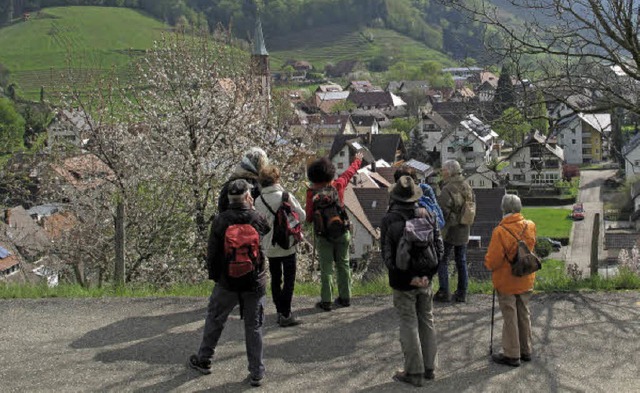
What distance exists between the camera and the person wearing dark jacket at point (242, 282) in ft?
19.2

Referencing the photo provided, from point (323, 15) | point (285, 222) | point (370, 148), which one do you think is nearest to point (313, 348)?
point (285, 222)

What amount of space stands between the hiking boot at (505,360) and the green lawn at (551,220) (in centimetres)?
3945

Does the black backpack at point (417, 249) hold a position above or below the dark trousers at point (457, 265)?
above

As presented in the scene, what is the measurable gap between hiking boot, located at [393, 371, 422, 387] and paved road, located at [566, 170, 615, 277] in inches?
980

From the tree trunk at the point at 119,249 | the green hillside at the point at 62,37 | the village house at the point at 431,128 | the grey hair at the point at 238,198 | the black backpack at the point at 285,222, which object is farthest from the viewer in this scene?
the green hillside at the point at 62,37

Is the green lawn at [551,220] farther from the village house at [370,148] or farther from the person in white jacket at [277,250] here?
the person in white jacket at [277,250]

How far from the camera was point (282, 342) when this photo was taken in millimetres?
6957

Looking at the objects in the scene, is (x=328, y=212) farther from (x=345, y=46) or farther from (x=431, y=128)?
(x=345, y=46)

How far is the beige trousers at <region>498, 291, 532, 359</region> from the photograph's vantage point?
20.2ft

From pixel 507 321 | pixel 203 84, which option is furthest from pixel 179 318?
pixel 203 84

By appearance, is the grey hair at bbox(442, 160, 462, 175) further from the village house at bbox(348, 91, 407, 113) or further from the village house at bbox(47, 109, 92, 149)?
the village house at bbox(348, 91, 407, 113)

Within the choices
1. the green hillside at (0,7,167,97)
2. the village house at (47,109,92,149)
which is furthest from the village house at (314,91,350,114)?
the village house at (47,109,92,149)

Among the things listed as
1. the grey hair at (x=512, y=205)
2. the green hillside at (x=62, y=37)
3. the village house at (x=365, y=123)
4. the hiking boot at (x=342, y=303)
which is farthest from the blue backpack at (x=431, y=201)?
the green hillside at (x=62, y=37)

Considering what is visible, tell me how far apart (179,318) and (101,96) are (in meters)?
7.79
